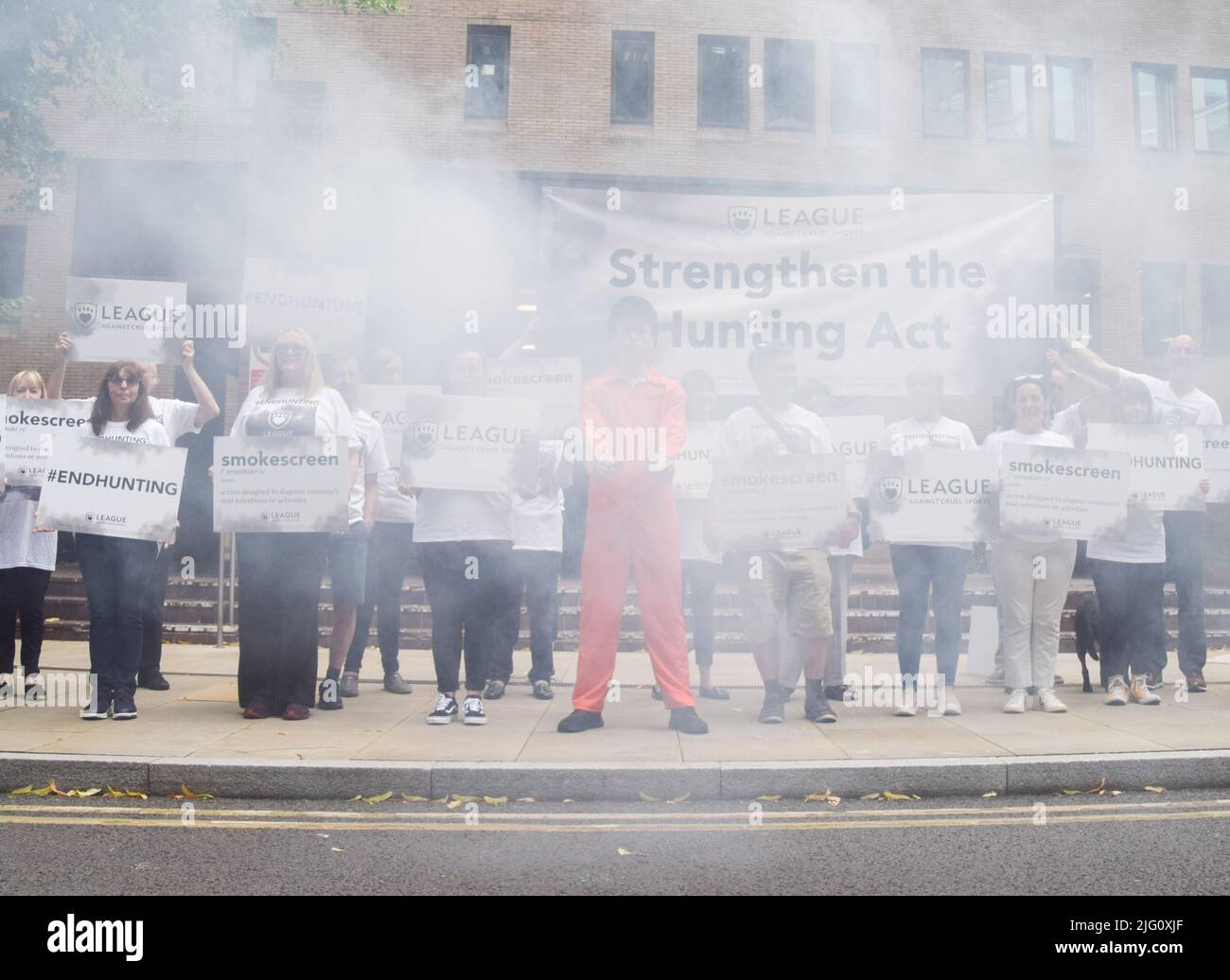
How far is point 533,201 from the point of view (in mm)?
5477

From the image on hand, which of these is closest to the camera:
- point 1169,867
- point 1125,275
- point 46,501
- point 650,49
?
point 1169,867

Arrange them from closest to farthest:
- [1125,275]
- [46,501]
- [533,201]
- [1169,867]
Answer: [1169,867]
[46,501]
[533,201]
[1125,275]

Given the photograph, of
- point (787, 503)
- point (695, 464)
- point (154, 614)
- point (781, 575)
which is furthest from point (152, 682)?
point (787, 503)

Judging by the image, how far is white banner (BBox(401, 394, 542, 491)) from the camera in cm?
448

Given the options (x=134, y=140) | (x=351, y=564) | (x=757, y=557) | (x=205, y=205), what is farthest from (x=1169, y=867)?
(x=134, y=140)

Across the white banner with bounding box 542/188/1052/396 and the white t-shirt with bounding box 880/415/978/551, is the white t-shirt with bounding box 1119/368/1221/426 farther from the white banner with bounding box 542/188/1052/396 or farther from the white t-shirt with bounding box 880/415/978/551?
the white t-shirt with bounding box 880/415/978/551

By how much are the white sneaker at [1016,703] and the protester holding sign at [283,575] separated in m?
2.99

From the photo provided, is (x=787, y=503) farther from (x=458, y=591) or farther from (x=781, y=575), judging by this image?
(x=458, y=591)

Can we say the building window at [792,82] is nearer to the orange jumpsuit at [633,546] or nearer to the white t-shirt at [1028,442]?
the orange jumpsuit at [633,546]

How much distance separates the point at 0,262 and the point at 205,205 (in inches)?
343

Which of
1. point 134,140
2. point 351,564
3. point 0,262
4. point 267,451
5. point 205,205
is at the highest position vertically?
point 0,262

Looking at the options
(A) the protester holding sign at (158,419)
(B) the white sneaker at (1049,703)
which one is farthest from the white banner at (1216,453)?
(A) the protester holding sign at (158,419)

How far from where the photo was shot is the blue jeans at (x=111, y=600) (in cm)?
446
